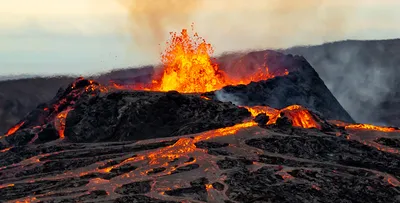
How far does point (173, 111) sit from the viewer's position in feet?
A: 277

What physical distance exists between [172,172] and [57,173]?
13.7 m

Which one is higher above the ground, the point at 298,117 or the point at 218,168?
the point at 298,117

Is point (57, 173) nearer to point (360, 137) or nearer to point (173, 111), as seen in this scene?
point (173, 111)

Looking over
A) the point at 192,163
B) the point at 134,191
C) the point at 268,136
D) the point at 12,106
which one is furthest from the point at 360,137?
the point at 12,106

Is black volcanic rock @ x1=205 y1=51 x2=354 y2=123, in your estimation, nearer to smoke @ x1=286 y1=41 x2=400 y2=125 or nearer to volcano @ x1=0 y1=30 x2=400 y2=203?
volcano @ x1=0 y1=30 x2=400 y2=203

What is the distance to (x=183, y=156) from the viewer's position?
65812 mm

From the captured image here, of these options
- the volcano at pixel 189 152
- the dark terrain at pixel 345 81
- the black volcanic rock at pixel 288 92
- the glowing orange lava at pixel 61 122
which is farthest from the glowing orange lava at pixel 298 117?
the dark terrain at pixel 345 81

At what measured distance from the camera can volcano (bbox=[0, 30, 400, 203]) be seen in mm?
55469

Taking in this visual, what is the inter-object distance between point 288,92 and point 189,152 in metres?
→ 48.9

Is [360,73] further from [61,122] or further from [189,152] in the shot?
[189,152]

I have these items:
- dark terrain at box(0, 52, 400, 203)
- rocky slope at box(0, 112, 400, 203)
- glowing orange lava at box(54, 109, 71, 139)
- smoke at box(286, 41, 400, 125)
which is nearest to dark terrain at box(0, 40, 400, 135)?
smoke at box(286, 41, 400, 125)

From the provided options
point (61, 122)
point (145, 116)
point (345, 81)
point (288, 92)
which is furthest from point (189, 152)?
point (345, 81)

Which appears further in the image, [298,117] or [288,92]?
[288,92]

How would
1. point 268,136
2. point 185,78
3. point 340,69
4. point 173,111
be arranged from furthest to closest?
point 340,69
point 185,78
point 173,111
point 268,136
